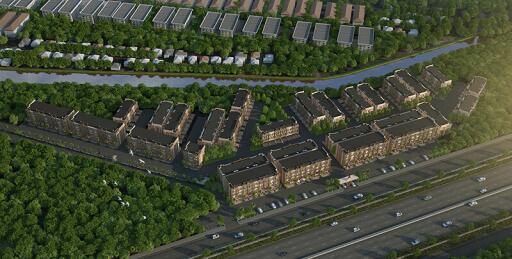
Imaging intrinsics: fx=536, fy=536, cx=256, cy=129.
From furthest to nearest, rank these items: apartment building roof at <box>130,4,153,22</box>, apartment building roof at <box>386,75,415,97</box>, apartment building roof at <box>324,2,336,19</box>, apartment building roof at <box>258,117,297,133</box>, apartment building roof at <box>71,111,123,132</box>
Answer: apartment building roof at <box>324,2,336,19</box>, apartment building roof at <box>130,4,153,22</box>, apartment building roof at <box>386,75,415,97</box>, apartment building roof at <box>258,117,297,133</box>, apartment building roof at <box>71,111,123,132</box>

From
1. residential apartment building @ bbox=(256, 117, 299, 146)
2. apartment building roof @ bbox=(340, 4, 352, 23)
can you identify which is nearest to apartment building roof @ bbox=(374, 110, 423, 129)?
residential apartment building @ bbox=(256, 117, 299, 146)

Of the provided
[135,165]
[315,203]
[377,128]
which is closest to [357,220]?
[315,203]

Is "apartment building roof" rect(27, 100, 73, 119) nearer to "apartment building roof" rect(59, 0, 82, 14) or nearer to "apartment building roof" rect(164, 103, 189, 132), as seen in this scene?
"apartment building roof" rect(164, 103, 189, 132)

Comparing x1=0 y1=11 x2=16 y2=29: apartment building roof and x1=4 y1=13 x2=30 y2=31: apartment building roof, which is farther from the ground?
x1=4 y1=13 x2=30 y2=31: apartment building roof

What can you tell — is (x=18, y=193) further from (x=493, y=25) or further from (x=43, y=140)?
(x=493, y=25)

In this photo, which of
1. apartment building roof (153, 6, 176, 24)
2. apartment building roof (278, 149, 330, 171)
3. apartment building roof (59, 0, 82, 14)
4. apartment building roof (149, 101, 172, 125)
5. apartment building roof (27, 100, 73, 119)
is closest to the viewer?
apartment building roof (278, 149, 330, 171)

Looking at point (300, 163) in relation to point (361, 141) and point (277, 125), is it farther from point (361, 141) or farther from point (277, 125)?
point (361, 141)

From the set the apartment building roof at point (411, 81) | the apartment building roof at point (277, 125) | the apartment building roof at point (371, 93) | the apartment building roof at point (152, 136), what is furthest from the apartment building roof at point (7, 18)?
the apartment building roof at point (411, 81)

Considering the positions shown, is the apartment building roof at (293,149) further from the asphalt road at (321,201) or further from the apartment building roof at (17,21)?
the apartment building roof at (17,21)
